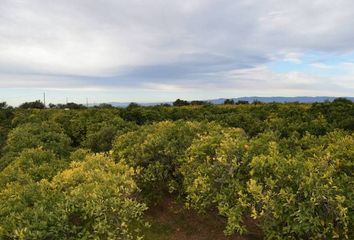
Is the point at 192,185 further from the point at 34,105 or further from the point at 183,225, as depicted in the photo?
the point at 34,105

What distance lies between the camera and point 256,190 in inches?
264

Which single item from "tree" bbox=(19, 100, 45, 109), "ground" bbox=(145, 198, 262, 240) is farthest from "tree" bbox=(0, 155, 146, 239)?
"tree" bbox=(19, 100, 45, 109)

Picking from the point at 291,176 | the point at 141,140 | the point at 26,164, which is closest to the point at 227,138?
the point at 291,176

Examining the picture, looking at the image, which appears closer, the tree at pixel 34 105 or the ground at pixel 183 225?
the ground at pixel 183 225

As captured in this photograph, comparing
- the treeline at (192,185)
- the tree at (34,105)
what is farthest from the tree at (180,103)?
the treeline at (192,185)

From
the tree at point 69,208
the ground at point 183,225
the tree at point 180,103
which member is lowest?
the ground at point 183,225

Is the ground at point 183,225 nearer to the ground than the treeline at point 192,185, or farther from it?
nearer to the ground

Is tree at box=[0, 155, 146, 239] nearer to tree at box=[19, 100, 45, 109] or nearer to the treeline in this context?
the treeline

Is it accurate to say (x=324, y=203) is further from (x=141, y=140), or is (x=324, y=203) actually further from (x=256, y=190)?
(x=141, y=140)

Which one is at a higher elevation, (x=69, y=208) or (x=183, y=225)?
(x=69, y=208)

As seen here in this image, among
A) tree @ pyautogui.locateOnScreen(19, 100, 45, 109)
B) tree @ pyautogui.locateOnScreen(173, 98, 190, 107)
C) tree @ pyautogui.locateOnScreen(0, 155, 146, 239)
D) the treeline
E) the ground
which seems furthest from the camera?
tree @ pyautogui.locateOnScreen(19, 100, 45, 109)

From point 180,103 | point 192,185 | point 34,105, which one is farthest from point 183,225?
point 34,105

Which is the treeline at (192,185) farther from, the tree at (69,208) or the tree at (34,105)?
the tree at (34,105)

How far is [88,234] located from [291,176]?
12.4ft
